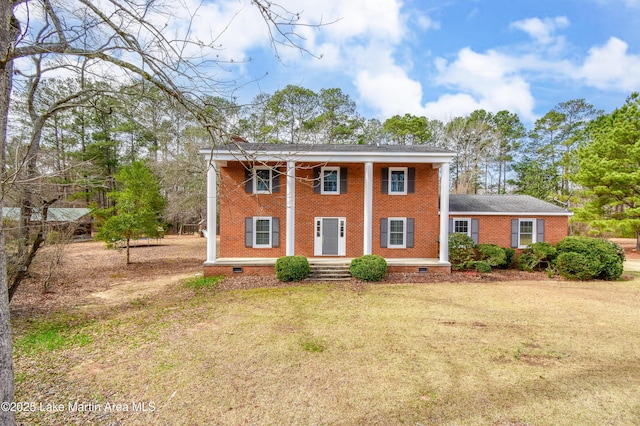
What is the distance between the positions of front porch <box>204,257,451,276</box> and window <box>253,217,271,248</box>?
0.83m

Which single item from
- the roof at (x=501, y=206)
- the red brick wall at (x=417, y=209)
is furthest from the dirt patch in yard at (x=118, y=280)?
the roof at (x=501, y=206)

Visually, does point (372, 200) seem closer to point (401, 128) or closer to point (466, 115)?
point (401, 128)

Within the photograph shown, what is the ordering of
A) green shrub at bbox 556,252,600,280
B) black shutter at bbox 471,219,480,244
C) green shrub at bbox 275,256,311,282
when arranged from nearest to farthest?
green shrub at bbox 275,256,311,282 < green shrub at bbox 556,252,600,280 < black shutter at bbox 471,219,480,244

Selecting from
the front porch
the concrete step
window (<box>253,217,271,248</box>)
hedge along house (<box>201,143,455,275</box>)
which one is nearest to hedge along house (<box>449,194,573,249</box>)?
hedge along house (<box>201,143,455,275</box>)

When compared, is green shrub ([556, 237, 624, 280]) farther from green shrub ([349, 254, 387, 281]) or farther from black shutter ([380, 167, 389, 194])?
black shutter ([380, 167, 389, 194])

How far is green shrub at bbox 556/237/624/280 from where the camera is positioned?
37.6 feet

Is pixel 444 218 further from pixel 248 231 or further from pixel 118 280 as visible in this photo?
pixel 118 280

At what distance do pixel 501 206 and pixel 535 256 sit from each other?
289cm

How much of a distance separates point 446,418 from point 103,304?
9689mm

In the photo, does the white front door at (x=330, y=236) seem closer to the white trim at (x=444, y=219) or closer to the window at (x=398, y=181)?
the window at (x=398, y=181)

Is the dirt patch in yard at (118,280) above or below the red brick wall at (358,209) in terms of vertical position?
below

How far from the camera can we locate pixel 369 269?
11258mm

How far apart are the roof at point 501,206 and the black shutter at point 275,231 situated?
27.7 ft

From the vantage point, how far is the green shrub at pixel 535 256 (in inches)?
500
